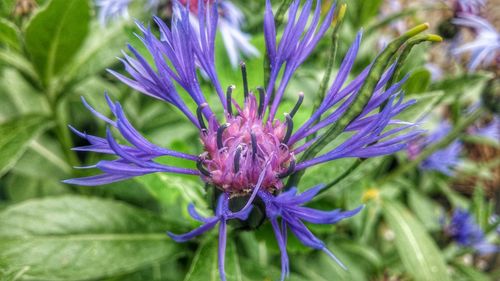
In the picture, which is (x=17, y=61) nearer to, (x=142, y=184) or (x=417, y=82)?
(x=142, y=184)

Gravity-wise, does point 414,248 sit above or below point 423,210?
below

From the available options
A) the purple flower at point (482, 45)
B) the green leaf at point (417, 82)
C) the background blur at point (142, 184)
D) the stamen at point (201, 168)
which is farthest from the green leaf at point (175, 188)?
the purple flower at point (482, 45)

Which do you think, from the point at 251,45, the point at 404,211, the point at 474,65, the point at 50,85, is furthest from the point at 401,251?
the point at 50,85

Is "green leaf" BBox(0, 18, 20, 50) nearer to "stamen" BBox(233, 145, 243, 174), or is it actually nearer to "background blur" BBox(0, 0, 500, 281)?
"background blur" BBox(0, 0, 500, 281)

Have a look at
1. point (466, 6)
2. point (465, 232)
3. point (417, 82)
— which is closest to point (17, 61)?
point (417, 82)

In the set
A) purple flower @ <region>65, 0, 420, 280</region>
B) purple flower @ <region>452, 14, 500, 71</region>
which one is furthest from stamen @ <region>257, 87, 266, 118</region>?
purple flower @ <region>452, 14, 500, 71</region>
